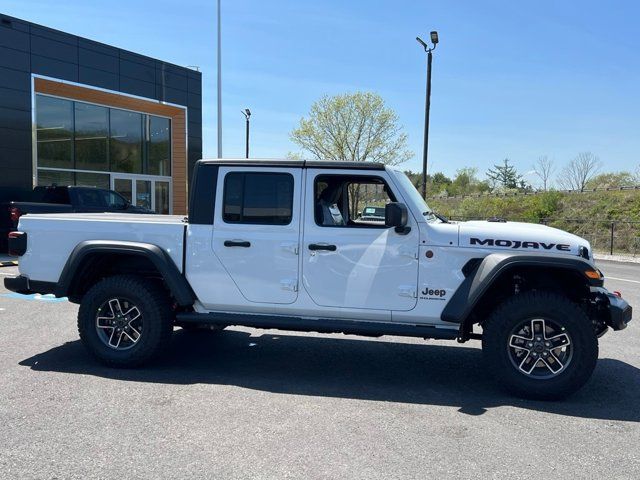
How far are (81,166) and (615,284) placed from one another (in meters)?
17.0

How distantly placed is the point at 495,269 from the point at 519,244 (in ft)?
1.20

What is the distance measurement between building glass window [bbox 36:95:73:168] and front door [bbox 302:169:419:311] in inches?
625

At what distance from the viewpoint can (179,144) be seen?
77.2 ft

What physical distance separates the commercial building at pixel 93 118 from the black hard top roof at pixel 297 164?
13632 mm

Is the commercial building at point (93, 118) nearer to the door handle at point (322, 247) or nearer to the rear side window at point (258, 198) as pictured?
the rear side window at point (258, 198)

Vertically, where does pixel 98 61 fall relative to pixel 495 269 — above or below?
above

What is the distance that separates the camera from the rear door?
5.24 metres

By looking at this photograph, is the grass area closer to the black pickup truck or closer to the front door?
the black pickup truck

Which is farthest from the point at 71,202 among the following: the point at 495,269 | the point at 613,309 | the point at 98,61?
the point at 613,309

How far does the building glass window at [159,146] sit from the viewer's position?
2277 cm

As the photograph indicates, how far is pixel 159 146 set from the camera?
76.0 ft

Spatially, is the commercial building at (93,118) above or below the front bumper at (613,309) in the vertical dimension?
above

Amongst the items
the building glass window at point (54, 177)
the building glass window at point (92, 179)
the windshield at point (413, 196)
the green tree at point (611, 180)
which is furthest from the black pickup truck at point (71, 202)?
the green tree at point (611, 180)

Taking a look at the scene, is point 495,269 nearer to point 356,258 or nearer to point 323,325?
point 356,258
